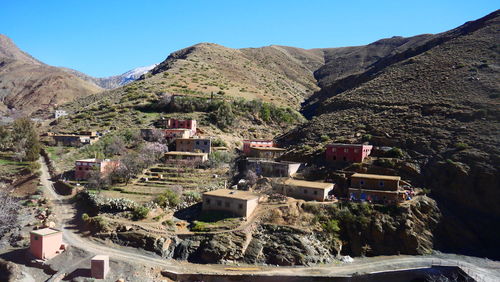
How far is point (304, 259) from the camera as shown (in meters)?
29.5

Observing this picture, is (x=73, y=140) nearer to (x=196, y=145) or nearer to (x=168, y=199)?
(x=196, y=145)

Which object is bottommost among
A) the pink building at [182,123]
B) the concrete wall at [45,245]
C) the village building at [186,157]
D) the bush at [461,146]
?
the concrete wall at [45,245]

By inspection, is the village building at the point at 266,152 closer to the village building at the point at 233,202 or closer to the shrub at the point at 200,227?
the village building at the point at 233,202

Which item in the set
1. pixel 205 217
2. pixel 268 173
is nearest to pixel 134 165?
pixel 205 217

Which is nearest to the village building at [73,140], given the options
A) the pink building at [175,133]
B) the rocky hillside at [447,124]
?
the pink building at [175,133]

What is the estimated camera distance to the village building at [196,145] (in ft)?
157

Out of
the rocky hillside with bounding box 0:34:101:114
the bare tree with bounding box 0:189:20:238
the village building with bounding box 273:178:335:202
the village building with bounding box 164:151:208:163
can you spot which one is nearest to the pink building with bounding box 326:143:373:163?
the village building with bounding box 273:178:335:202

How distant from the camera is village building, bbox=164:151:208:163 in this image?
43.9m

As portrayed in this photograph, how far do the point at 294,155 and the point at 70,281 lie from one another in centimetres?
2852

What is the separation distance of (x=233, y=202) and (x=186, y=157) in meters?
13.6

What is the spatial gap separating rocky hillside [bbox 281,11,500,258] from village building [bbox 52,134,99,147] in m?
29.3

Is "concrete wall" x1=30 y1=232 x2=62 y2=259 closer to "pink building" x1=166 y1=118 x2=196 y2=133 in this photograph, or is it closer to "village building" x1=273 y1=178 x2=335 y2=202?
"village building" x1=273 y1=178 x2=335 y2=202

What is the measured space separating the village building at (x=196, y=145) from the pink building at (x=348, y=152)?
1628cm

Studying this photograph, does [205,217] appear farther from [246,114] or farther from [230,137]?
[246,114]
